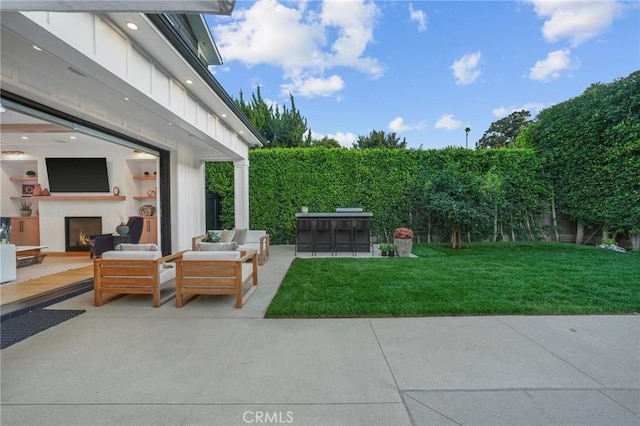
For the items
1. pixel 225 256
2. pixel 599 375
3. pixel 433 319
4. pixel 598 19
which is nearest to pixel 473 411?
pixel 599 375

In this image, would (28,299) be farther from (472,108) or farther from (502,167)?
(472,108)

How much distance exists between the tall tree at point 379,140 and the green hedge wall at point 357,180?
14565mm

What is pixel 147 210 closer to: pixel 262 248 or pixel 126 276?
pixel 262 248

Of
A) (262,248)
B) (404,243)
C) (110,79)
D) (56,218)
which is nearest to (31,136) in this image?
(56,218)

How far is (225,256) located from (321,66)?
1263 centimetres

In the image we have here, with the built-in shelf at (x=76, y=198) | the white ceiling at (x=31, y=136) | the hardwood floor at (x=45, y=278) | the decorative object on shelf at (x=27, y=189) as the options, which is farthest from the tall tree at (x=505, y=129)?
the decorative object on shelf at (x=27, y=189)

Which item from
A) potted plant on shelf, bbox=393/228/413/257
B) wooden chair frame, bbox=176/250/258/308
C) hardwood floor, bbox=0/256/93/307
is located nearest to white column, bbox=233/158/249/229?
hardwood floor, bbox=0/256/93/307

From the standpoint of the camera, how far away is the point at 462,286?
15.7 ft

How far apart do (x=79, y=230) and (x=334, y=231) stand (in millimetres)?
7046

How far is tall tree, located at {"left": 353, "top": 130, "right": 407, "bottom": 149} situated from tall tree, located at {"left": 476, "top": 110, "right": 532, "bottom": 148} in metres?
13.5

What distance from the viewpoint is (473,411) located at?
1907 millimetres

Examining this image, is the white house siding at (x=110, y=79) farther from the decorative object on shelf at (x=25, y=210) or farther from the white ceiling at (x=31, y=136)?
the decorative object on shelf at (x=25, y=210)

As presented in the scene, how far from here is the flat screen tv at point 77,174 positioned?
8.25 metres

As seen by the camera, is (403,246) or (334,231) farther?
(334,231)
